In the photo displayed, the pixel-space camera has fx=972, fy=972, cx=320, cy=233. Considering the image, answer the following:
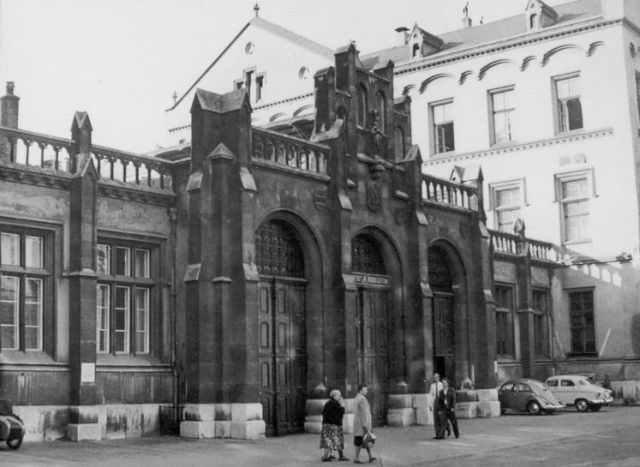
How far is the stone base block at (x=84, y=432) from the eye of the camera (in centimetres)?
2248

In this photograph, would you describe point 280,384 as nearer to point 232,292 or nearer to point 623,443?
point 232,292

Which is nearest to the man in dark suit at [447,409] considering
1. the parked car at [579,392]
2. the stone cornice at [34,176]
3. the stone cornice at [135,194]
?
the stone cornice at [135,194]

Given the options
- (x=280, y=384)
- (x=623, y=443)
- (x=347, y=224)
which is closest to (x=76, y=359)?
(x=280, y=384)

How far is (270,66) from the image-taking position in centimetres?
5341

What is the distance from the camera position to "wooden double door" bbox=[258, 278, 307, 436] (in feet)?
85.7

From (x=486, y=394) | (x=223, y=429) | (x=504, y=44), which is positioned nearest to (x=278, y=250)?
(x=223, y=429)

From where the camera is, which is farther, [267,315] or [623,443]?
[267,315]

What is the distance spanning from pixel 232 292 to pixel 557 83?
1027 inches

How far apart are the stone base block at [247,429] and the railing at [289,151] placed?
6910 millimetres

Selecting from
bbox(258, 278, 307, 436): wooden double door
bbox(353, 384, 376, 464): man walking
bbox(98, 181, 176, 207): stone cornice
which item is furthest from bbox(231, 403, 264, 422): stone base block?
bbox(98, 181, 176, 207): stone cornice

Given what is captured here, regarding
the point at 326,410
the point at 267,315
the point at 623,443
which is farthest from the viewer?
the point at 267,315

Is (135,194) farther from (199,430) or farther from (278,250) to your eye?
(199,430)

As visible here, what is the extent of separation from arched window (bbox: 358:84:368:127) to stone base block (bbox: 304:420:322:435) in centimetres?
992

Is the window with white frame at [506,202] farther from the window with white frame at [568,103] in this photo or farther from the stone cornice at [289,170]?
the stone cornice at [289,170]
